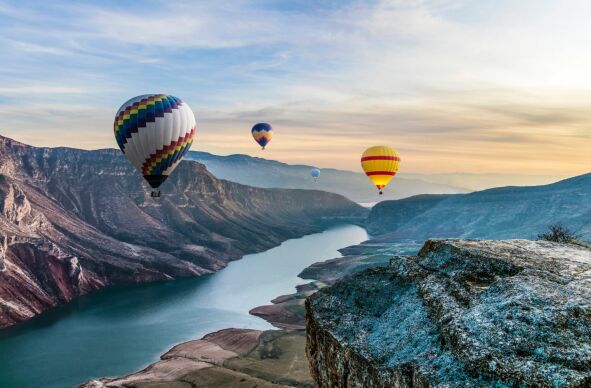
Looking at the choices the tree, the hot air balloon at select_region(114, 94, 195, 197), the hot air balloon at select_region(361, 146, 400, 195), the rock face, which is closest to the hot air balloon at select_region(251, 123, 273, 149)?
the hot air balloon at select_region(361, 146, 400, 195)

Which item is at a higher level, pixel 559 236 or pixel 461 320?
pixel 559 236

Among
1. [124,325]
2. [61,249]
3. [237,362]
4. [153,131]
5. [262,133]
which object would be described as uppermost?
[262,133]

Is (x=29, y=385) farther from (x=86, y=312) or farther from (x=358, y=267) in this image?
(x=358, y=267)

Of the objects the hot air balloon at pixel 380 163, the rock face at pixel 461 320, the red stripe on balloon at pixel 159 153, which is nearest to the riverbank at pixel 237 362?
the red stripe on balloon at pixel 159 153

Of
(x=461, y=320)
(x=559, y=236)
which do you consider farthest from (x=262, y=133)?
(x=461, y=320)

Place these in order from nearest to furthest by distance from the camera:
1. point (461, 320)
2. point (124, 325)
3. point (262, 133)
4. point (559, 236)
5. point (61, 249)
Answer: point (461, 320) → point (559, 236) → point (124, 325) → point (262, 133) → point (61, 249)

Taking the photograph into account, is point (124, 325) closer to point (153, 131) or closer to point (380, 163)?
point (153, 131)

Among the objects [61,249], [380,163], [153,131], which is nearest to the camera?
[153,131]

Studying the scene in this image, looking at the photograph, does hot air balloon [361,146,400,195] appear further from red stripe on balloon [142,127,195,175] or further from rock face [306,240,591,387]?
rock face [306,240,591,387]
